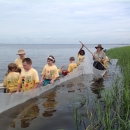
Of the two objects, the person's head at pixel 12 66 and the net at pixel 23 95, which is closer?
the net at pixel 23 95

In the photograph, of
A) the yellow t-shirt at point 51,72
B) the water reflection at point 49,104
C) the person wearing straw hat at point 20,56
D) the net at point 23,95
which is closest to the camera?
the net at point 23,95

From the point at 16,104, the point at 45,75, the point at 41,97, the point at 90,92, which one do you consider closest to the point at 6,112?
the point at 16,104

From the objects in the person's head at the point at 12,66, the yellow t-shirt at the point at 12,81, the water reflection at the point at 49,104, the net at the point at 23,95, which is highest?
the person's head at the point at 12,66

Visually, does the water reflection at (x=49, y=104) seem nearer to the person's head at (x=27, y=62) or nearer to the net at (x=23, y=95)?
the net at (x=23, y=95)

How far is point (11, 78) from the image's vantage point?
6191mm

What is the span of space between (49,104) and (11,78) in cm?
140

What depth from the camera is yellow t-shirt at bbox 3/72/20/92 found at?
20.2 ft

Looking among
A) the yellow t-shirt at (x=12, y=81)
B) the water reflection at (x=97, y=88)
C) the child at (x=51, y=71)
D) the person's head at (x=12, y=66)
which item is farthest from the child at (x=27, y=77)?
the water reflection at (x=97, y=88)

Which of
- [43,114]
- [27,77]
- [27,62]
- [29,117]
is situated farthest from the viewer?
[27,77]

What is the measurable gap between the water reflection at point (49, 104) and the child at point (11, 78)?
3.49ft

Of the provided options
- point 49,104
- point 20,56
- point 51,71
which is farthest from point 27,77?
point 20,56

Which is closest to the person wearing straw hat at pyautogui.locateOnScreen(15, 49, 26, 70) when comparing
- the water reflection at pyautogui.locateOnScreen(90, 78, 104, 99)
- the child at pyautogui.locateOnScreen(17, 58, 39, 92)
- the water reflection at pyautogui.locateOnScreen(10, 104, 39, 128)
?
the child at pyautogui.locateOnScreen(17, 58, 39, 92)

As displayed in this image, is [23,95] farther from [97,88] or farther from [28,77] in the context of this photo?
[97,88]

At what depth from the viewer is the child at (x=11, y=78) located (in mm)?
6156
